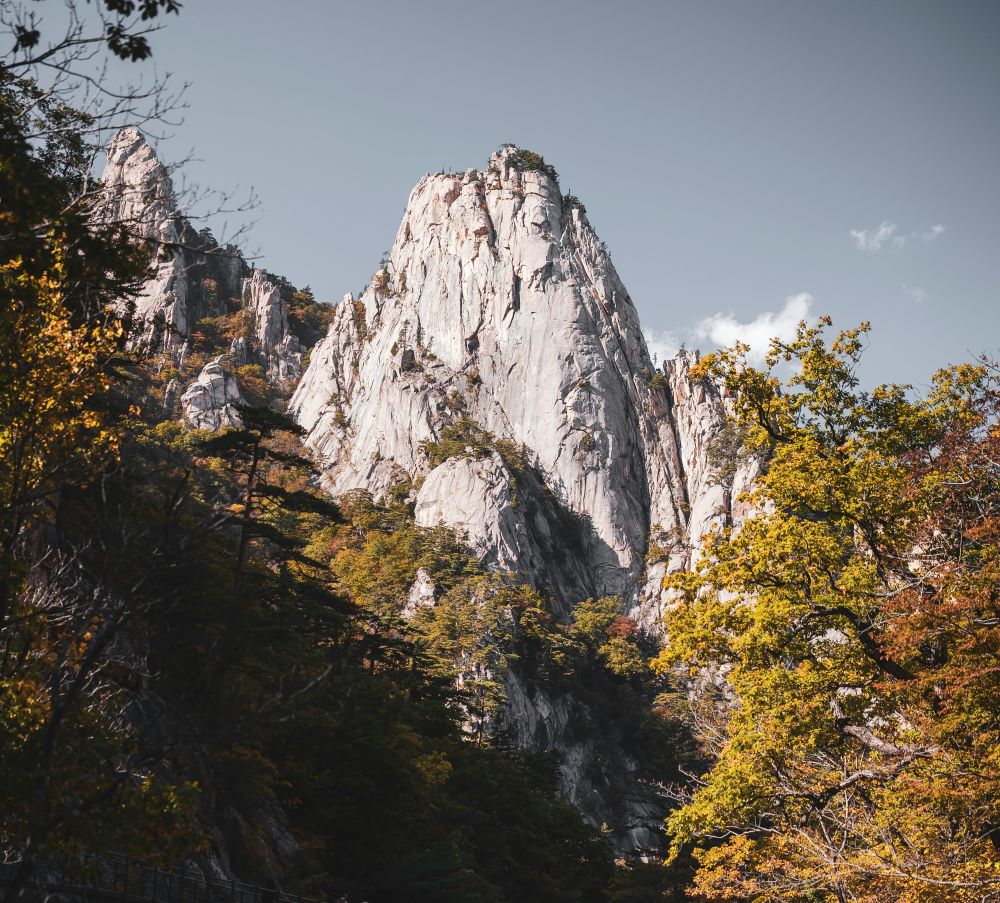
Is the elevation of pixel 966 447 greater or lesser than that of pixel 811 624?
greater

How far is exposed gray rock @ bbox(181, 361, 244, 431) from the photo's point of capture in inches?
3930

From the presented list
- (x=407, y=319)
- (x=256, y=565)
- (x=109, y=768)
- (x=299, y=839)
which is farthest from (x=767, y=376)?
(x=407, y=319)

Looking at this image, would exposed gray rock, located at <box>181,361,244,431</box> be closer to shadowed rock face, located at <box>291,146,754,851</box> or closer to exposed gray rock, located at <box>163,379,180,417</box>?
exposed gray rock, located at <box>163,379,180,417</box>

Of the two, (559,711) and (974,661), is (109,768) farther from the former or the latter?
(559,711)

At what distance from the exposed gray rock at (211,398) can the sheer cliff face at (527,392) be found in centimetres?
955

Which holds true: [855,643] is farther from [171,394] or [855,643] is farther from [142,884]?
[171,394]

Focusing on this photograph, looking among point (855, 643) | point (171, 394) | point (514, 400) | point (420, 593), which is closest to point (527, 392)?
point (514, 400)

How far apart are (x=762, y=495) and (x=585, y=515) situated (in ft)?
258

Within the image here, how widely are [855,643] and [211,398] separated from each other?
99595mm

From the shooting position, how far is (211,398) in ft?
338

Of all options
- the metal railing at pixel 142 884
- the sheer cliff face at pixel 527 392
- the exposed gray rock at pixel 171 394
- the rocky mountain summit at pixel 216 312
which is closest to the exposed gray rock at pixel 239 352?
the rocky mountain summit at pixel 216 312

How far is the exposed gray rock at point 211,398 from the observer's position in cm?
9981

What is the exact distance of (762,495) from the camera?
13758 mm

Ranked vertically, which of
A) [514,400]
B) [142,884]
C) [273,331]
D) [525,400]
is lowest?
[142,884]
